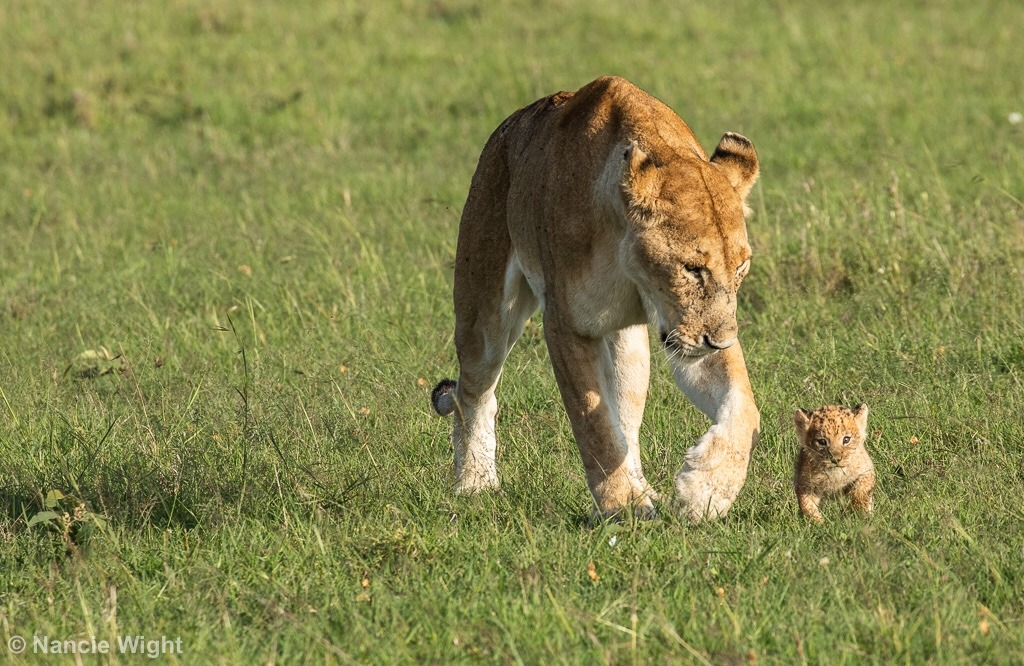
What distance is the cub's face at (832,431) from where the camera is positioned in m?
4.72

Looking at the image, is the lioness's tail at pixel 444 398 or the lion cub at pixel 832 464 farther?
the lioness's tail at pixel 444 398

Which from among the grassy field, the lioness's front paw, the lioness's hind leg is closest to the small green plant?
the grassy field

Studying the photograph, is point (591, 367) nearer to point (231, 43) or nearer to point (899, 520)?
point (899, 520)

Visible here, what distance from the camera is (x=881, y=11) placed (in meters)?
14.9

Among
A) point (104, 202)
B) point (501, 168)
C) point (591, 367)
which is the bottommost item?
point (104, 202)

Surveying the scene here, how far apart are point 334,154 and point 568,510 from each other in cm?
712

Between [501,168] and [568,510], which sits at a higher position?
[501,168]

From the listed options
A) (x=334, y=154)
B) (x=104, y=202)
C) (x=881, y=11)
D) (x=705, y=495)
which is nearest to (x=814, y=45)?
(x=881, y=11)

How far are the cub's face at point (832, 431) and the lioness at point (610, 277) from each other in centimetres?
27

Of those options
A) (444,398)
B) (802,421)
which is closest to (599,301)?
(802,421)

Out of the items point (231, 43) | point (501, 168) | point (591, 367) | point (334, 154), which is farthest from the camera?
point (231, 43)

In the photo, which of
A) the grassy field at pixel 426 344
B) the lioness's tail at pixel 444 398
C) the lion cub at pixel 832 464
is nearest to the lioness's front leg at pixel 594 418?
the grassy field at pixel 426 344

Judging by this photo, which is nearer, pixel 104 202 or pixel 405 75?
pixel 104 202

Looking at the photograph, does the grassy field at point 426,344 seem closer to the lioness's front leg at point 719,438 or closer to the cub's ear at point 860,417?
the lioness's front leg at point 719,438
